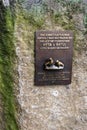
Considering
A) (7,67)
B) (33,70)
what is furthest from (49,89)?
(7,67)

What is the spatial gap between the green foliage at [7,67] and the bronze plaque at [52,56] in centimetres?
19

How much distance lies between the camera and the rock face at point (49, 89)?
8.59ft

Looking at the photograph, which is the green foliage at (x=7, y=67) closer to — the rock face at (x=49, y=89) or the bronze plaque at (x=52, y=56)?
the rock face at (x=49, y=89)

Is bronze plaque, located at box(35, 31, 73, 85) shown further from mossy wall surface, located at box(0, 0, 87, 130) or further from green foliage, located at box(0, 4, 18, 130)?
green foliage, located at box(0, 4, 18, 130)

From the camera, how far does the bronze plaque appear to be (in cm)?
266

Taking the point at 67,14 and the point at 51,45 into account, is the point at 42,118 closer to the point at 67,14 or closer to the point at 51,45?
the point at 51,45

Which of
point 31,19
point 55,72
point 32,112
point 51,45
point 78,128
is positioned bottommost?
point 78,128

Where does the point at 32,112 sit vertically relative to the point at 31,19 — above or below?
below

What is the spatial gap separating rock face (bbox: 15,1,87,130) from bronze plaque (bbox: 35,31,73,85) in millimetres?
40

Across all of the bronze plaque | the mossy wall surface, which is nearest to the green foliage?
the mossy wall surface

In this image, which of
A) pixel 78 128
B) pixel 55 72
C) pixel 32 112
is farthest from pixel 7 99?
pixel 78 128

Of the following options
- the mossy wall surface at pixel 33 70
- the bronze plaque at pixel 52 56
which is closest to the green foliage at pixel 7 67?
the mossy wall surface at pixel 33 70

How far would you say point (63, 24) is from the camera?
2689 mm

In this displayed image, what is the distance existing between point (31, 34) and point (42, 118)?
66 cm
